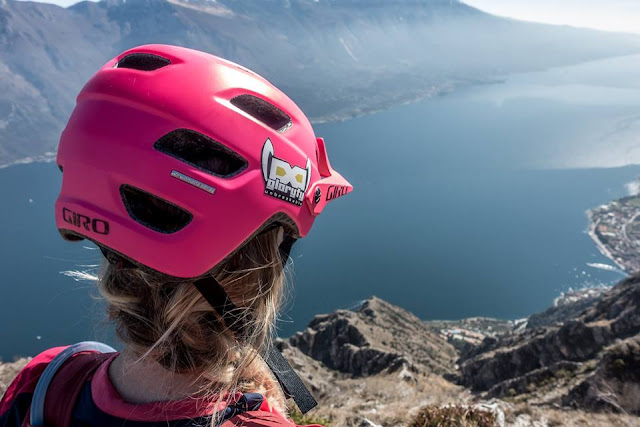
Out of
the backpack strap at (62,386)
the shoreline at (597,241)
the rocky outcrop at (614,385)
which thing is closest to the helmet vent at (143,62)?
the backpack strap at (62,386)

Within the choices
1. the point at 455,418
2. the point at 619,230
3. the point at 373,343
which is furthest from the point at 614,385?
the point at 619,230

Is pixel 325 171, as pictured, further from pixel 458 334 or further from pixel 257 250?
pixel 458 334

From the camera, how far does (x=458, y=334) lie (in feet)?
202

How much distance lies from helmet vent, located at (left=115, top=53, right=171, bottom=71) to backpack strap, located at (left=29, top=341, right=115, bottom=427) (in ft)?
5.20

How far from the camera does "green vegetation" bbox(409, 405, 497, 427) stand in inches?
235

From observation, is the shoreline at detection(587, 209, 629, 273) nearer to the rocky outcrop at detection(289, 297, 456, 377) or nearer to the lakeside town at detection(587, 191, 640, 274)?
the lakeside town at detection(587, 191, 640, 274)

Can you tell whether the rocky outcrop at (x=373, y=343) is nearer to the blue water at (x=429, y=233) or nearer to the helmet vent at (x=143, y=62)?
the helmet vent at (x=143, y=62)

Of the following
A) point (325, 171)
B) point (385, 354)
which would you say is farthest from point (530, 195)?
point (325, 171)

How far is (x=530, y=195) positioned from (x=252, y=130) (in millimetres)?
127765

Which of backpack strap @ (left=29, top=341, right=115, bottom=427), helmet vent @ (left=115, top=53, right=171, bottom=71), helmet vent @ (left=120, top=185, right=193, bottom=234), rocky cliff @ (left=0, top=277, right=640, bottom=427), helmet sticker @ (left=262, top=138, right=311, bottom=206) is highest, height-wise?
helmet vent @ (left=115, top=53, right=171, bottom=71)

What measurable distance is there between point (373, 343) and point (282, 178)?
33.3m

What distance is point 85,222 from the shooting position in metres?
2.01

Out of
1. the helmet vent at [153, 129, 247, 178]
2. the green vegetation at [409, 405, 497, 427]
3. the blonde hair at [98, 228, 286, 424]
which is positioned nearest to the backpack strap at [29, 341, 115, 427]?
the blonde hair at [98, 228, 286, 424]

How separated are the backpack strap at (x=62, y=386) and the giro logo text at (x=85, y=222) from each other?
67 centimetres
